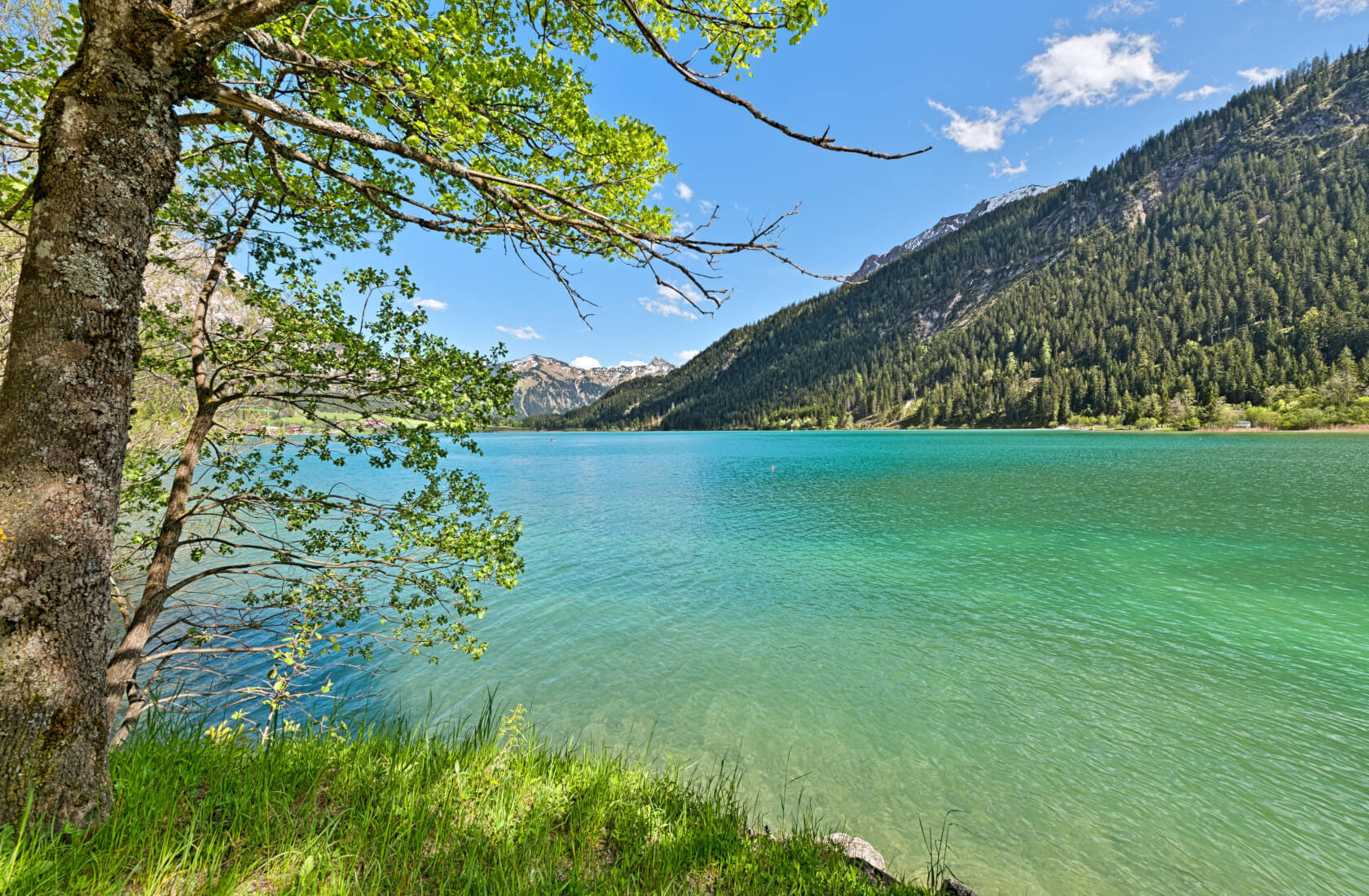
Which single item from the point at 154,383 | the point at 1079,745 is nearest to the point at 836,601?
the point at 1079,745

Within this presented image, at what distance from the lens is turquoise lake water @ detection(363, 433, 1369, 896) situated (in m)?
6.96

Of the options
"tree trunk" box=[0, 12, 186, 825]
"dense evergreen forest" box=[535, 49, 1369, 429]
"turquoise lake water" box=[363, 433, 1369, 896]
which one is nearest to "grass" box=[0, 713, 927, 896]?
"tree trunk" box=[0, 12, 186, 825]

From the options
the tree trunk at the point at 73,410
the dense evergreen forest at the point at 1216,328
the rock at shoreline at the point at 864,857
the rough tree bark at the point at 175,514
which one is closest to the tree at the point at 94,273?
the tree trunk at the point at 73,410

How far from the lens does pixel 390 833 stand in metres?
3.54

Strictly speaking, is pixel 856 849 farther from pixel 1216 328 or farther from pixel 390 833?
pixel 1216 328

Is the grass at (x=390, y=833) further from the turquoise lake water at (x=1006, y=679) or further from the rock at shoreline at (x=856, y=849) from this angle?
the turquoise lake water at (x=1006, y=679)

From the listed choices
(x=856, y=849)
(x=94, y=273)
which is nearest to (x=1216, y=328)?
(x=856, y=849)

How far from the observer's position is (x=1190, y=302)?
15450 cm

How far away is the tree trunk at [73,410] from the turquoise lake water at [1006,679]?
8.06m

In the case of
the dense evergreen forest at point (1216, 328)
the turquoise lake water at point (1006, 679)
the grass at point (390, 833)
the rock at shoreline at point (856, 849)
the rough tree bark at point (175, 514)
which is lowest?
the turquoise lake water at point (1006, 679)

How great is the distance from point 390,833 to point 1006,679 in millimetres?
12497

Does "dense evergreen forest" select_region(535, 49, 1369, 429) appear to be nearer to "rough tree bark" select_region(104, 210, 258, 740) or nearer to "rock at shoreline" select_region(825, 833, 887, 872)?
"rock at shoreline" select_region(825, 833, 887, 872)

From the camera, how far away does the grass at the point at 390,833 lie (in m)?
2.67

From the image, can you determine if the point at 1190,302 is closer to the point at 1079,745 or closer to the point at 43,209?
the point at 1079,745
